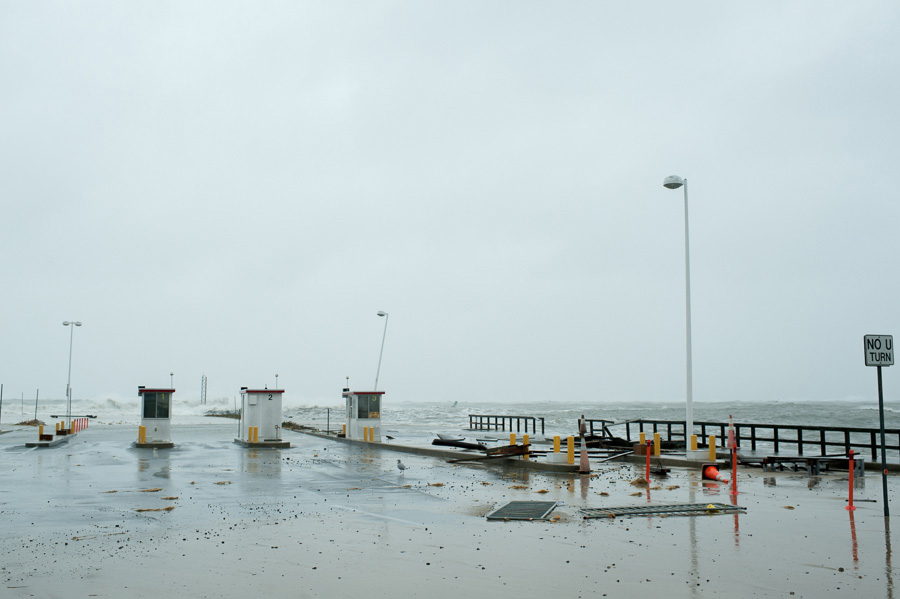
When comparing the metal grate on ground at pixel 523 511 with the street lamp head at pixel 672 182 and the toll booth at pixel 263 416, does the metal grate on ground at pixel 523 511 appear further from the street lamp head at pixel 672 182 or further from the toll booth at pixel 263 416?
the toll booth at pixel 263 416

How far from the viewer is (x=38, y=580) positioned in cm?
780

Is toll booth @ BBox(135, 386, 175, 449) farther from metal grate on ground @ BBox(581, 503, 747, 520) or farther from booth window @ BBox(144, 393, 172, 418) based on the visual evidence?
metal grate on ground @ BBox(581, 503, 747, 520)

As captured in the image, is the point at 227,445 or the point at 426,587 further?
the point at 227,445

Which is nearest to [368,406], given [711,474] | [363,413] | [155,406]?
[363,413]

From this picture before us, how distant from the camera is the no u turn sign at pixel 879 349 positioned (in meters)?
11.6

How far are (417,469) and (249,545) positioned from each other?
1096cm

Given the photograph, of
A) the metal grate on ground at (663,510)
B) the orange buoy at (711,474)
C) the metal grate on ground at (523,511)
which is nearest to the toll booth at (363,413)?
the orange buoy at (711,474)

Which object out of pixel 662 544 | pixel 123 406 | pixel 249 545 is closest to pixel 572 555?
pixel 662 544

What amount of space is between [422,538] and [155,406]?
78.5 ft

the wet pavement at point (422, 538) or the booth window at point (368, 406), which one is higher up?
the booth window at point (368, 406)

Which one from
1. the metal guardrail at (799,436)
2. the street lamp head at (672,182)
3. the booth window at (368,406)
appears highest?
the street lamp head at (672,182)

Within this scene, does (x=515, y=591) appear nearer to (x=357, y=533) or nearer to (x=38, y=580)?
(x=357, y=533)

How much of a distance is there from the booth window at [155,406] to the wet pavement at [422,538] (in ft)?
40.1

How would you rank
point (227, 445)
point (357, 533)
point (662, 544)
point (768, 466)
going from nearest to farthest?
point (662, 544)
point (357, 533)
point (768, 466)
point (227, 445)
